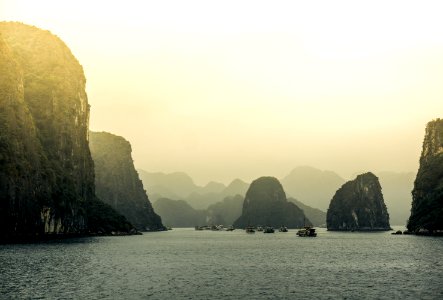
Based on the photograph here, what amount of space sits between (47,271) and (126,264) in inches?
859

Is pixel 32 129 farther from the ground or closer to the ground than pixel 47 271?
farther from the ground

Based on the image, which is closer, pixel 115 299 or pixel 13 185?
pixel 115 299

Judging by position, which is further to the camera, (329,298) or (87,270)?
(87,270)

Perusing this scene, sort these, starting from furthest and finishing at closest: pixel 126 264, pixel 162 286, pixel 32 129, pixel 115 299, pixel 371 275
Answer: pixel 32 129 < pixel 126 264 < pixel 371 275 < pixel 162 286 < pixel 115 299

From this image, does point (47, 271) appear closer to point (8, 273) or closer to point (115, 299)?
point (8, 273)

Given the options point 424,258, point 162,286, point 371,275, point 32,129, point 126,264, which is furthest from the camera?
point 32,129

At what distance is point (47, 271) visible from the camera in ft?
271

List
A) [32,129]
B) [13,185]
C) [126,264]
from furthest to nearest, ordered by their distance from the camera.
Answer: [32,129] → [13,185] → [126,264]

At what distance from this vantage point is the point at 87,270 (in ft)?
286

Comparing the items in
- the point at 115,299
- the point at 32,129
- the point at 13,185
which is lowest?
the point at 115,299

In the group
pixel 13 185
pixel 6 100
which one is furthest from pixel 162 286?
pixel 6 100

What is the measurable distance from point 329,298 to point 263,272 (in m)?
29.4

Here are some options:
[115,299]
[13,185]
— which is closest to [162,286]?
[115,299]

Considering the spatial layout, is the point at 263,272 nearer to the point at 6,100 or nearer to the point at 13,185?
the point at 13,185
